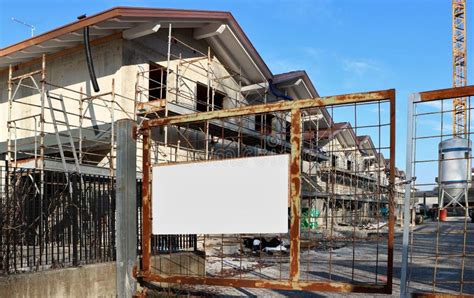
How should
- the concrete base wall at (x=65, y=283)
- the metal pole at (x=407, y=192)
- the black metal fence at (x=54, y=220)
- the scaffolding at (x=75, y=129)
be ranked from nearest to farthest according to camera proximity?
the metal pole at (x=407, y=192) < the concrete base wall at (x=65, y=283) < the black metal fence at (x=54, y=220) < the scaffolding at (x=75, y=129)

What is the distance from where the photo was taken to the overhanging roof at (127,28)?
12.1 meters

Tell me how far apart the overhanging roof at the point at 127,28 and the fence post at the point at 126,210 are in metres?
7.55

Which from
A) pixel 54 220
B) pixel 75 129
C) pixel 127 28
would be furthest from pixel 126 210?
pixel 127 28

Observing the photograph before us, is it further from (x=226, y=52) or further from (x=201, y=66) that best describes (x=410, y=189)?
(x=226, y=52)

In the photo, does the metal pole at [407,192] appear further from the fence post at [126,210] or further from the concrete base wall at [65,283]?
the concrete base wall at [65,283]

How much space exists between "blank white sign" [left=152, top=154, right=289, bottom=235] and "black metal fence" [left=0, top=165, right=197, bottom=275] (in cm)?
137

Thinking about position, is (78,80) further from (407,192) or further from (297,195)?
(407,192)

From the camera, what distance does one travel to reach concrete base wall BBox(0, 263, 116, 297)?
5094mm

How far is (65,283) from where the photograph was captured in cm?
560

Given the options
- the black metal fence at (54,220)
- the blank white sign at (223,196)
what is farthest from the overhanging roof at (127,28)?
the blank white sign at (223,196)

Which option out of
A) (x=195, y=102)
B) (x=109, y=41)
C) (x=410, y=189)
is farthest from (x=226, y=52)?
(x=410, y=189)

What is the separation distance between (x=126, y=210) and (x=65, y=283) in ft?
4.55

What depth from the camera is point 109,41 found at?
13492 millimetres

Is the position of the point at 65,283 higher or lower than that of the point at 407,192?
lower
